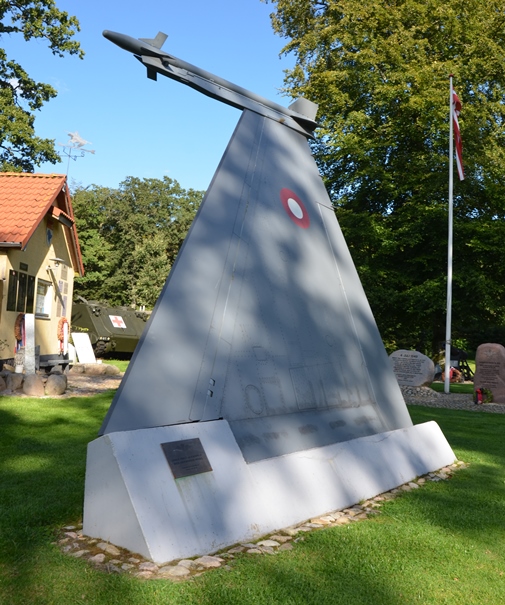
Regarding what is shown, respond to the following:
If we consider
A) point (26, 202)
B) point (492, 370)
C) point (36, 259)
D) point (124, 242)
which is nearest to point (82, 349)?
point (36, 259)

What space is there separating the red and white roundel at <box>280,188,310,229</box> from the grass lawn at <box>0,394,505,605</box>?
8.86ft

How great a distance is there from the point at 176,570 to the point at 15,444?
14.4 feet

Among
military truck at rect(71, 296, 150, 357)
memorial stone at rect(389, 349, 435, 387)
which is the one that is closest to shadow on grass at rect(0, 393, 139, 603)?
memorial stone at rect(389, 349, 435, 387)

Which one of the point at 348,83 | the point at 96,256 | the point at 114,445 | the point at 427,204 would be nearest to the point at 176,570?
the point at 114,445

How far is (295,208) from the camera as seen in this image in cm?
592

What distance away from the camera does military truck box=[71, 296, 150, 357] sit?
80.1 ft

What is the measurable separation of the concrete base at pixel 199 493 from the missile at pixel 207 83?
2.88m

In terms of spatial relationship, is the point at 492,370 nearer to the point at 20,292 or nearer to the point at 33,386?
the point at 33,386

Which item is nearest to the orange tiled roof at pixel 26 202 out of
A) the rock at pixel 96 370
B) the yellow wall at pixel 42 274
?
the yellow wall at pixel 42 274

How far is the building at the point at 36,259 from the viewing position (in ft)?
46.3

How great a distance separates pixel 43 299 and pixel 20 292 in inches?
87.3

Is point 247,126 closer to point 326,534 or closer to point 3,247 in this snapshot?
point 326,534

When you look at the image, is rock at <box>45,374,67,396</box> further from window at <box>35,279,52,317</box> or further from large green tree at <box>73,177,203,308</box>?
large green tree at <box>73,177,203,308</box>

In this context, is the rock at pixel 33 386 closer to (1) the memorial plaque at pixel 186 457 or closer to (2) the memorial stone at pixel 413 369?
(1) the memorial plaque at pixel 186 457
